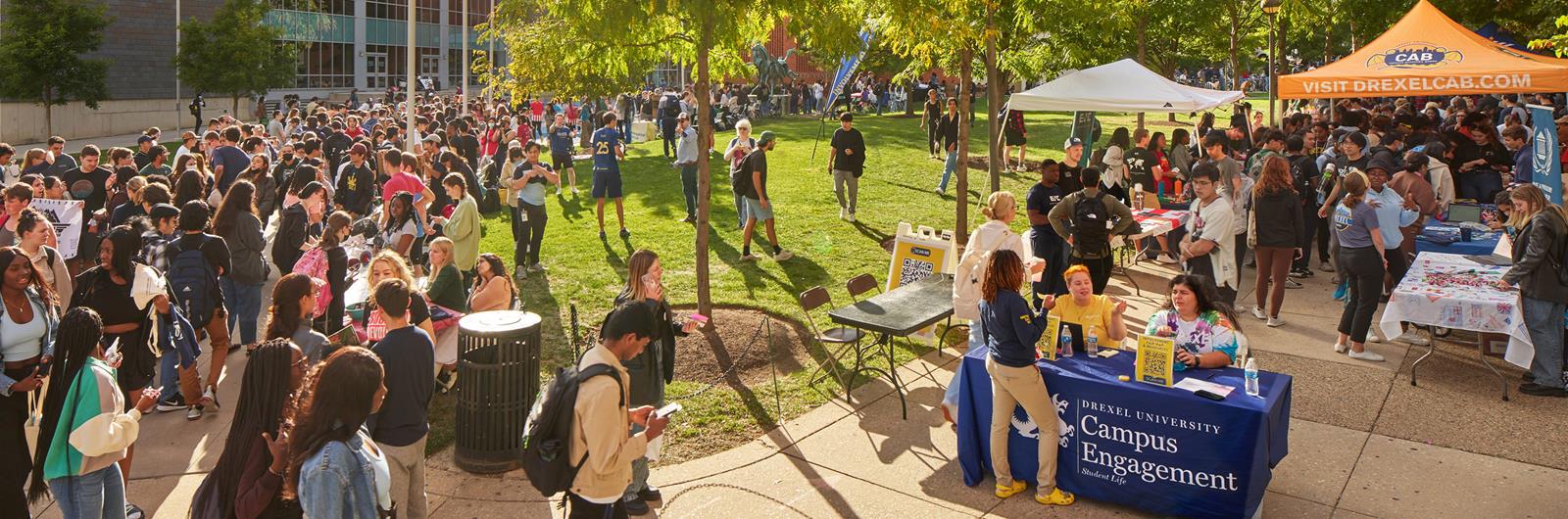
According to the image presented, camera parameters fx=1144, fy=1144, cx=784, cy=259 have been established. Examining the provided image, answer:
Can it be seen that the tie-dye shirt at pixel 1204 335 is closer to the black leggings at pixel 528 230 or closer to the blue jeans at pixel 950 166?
the black leggings at pixel 528 230

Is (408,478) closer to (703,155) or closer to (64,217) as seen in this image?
(703,155)

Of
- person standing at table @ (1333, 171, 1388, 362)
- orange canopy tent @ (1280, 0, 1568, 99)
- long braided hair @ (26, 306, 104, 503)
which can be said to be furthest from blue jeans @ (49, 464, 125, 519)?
orange canopy tent @ (1280, 0, 1568, 99)

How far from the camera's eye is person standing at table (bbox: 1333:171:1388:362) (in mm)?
9812

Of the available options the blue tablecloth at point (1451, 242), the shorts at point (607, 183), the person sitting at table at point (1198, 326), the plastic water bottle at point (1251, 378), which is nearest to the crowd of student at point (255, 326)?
the shorts at point (607, 183)

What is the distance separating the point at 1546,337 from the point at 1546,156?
282cm

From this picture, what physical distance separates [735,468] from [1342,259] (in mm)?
5867

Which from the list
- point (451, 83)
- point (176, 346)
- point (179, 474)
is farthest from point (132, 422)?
point (451, 83)

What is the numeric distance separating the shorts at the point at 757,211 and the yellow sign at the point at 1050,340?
7.15 metres

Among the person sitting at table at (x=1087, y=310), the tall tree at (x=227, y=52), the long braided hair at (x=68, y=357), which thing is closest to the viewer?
the long braided hair at (x=68, y=357)

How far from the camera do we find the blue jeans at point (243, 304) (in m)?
9.62

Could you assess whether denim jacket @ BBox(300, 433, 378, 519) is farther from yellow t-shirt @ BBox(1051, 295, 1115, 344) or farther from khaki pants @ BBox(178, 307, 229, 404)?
khaki pants @ BBox(178, 307, 229, 404)

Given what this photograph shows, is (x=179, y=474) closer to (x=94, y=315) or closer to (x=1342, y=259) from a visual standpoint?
(x=94, y=315)

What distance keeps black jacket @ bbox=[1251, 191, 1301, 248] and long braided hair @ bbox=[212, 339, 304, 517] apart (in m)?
9.01

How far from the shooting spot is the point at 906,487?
7.30 metres
